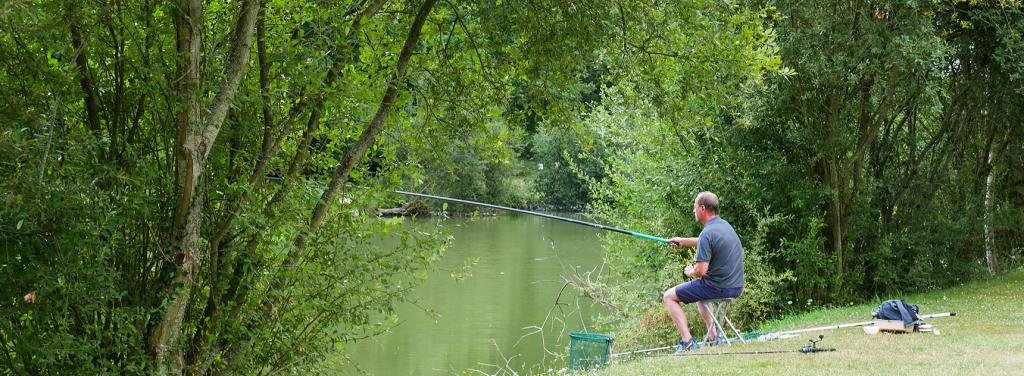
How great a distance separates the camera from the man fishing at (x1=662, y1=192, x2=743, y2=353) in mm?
7582

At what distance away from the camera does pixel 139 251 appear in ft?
→ 19.4

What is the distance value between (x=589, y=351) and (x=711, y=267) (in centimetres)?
121

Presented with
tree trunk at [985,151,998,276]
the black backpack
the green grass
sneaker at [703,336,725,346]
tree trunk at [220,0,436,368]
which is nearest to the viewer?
the green grass

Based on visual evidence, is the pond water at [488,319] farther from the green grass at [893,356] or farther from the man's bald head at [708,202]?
the green grass at [893,356]

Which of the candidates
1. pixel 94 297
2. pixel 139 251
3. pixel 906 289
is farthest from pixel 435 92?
pixel 906 289

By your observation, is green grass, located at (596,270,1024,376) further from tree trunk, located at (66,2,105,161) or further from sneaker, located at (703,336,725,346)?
tree trunk, located at (66,2,105,161)

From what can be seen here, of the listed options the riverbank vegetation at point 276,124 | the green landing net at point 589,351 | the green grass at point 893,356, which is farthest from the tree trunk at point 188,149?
the green landing net at point 589,351

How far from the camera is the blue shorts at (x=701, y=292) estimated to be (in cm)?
765

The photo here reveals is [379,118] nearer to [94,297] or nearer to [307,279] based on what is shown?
[307,279]

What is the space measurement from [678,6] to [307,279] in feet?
10.3

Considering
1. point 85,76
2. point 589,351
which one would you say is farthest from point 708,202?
point 85,76

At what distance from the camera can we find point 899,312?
7.96 metres

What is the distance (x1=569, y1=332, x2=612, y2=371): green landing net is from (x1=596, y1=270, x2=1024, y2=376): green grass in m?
0.19

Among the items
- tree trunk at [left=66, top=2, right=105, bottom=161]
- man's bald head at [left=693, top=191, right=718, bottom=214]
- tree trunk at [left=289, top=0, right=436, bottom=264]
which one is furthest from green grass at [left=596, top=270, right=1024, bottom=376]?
tree trunk at [left=66, top=2, right=105, bottom=161]
